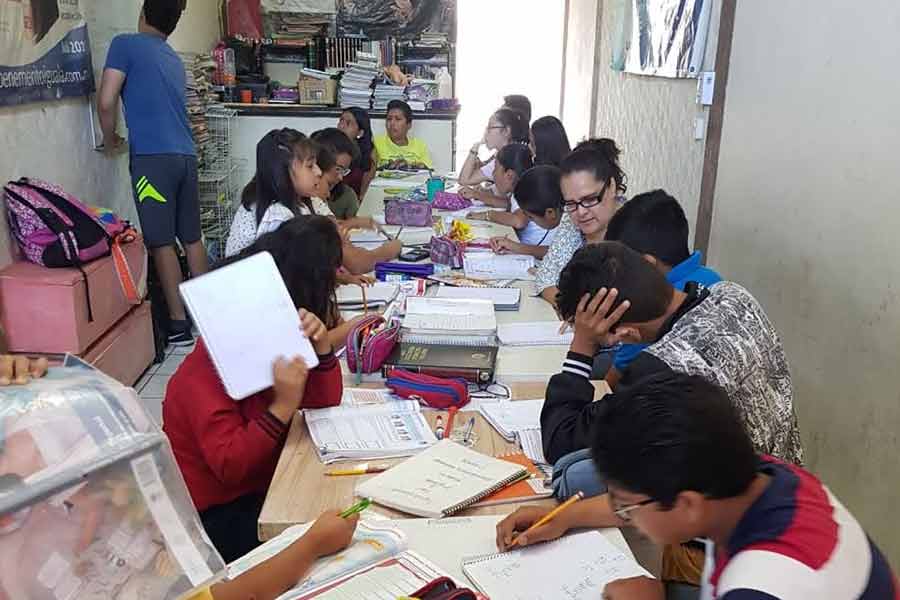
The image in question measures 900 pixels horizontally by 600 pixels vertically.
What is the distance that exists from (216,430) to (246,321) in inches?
8.7

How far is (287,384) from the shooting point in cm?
143

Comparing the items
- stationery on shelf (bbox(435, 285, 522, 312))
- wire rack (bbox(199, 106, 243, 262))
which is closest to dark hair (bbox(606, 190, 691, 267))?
stationery on shelf (bbox(435, 285, 522, 312))

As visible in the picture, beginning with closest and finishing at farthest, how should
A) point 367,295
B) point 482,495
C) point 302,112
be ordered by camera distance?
point 482,495 → point 367,295 → point 302,112

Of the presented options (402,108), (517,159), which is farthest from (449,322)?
(402,108)

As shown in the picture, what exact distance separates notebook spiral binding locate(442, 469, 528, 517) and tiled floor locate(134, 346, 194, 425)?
82.4 inches

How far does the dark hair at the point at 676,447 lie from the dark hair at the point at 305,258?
2.76 ft

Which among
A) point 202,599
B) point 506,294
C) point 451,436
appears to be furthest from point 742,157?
point 202,599

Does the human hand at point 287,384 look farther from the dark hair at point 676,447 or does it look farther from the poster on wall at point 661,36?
the poster on wall at point 661,36

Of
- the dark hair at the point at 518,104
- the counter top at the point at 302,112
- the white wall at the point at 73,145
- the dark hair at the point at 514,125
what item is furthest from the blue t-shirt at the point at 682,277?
the counter top at the point at 302,112

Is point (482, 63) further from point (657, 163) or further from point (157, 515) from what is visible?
point (157, 515)

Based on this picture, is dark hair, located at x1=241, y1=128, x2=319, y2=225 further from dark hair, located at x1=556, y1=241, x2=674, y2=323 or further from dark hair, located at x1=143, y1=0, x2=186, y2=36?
dark hair, located at x1=556, y1=241, x2=674, y2=323

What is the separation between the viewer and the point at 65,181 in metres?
3.28

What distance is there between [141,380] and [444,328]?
197 cm

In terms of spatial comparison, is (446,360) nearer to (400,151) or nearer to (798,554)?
(798,554)
